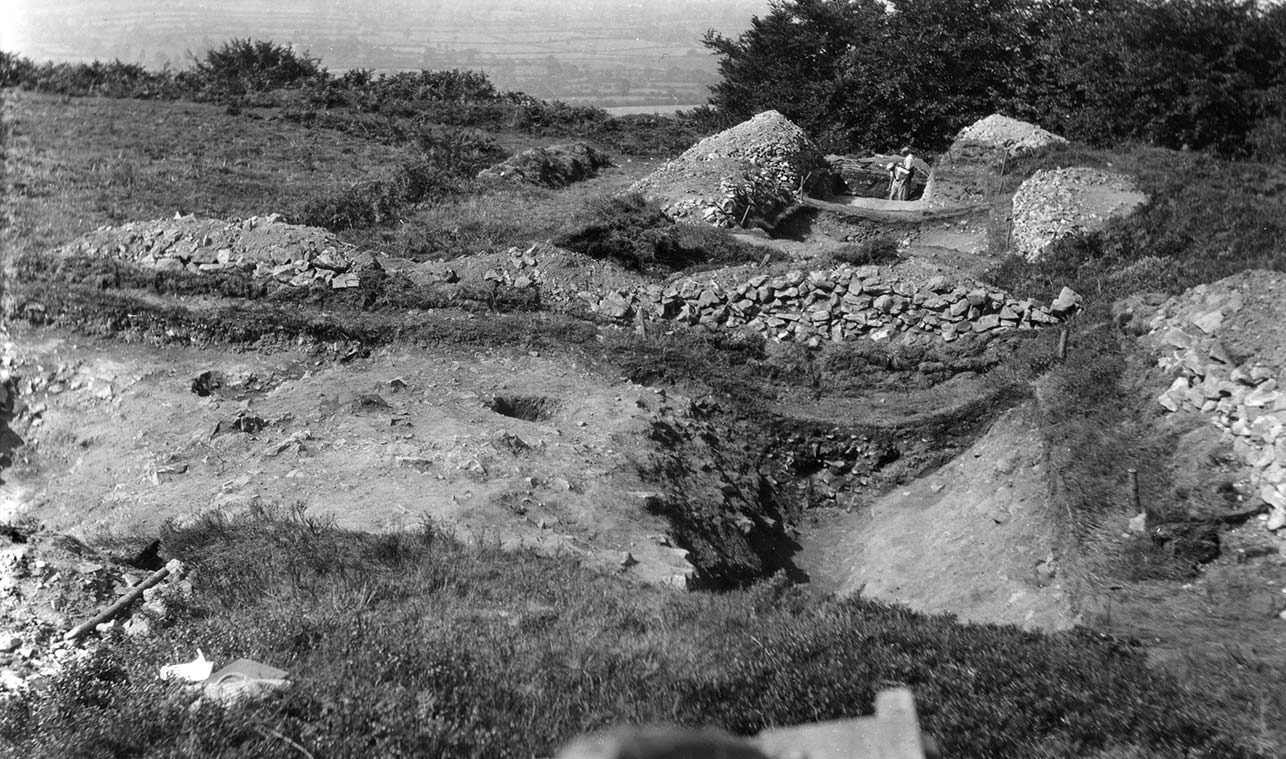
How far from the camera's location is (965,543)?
9.45 meters

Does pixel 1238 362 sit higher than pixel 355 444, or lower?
higher

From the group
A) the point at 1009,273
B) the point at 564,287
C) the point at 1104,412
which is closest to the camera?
the point at 1104,412

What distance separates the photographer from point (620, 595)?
7258 mm

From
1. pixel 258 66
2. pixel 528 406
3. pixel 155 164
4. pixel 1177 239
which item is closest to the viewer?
pixel 528 406

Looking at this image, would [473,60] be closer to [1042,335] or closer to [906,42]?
[906,42]

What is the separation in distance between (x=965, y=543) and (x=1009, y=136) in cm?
2050

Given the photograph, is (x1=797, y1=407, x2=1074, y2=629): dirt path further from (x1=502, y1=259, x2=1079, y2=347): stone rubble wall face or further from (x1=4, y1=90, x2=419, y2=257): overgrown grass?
(x1=4, y1=90, x2=419, y2=257): overgrown grass

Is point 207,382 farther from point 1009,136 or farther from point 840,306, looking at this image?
point 1009,136

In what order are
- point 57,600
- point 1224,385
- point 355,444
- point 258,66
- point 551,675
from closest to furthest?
point 551,675
point 57,600
point 1224,385
point 355,444
point 258,66

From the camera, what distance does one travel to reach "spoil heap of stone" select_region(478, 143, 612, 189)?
24828mm

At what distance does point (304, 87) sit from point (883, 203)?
81.9 feet

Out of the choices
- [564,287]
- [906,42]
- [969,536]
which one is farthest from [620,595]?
[906,42]

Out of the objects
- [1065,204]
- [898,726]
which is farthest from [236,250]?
[1065,204]

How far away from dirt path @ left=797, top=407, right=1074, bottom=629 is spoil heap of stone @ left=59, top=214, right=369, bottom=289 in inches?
324
